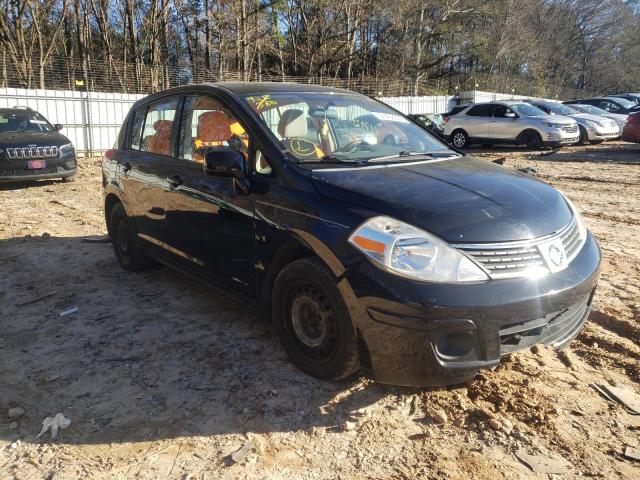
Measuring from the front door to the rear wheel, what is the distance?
1433cm

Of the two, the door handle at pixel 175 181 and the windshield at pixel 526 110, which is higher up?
the windshield at pixel 526 110

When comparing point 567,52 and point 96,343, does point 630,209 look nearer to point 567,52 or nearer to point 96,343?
point 96,343

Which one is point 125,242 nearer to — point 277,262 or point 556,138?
point 277,262

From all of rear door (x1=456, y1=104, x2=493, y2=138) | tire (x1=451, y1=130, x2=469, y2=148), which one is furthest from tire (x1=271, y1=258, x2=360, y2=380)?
tire (x1=451, y1=130, x2=469, y2=148)

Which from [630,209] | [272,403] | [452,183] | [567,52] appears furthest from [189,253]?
[567,52]

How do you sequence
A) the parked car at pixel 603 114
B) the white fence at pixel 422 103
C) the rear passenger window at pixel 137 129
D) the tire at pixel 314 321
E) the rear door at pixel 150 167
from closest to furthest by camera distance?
the tire at pixel 314 321 < the rear door at pixel 150 167 < the rear passenger window at pixel 137 129 < the parked car at pixel 603 114 < the white fence at pixel 422 103

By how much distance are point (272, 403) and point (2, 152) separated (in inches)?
373

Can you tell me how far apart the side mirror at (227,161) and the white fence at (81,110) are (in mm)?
14163

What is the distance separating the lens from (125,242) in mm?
5254

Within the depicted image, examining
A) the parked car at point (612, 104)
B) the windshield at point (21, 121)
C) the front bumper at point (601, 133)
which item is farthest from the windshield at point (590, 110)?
the windshield at point (21, 121)

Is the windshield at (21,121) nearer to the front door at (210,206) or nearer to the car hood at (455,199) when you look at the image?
the front door at (210,206)

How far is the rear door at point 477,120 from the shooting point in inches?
684

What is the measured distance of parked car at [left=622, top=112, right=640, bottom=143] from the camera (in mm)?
14109

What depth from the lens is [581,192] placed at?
928 cm
